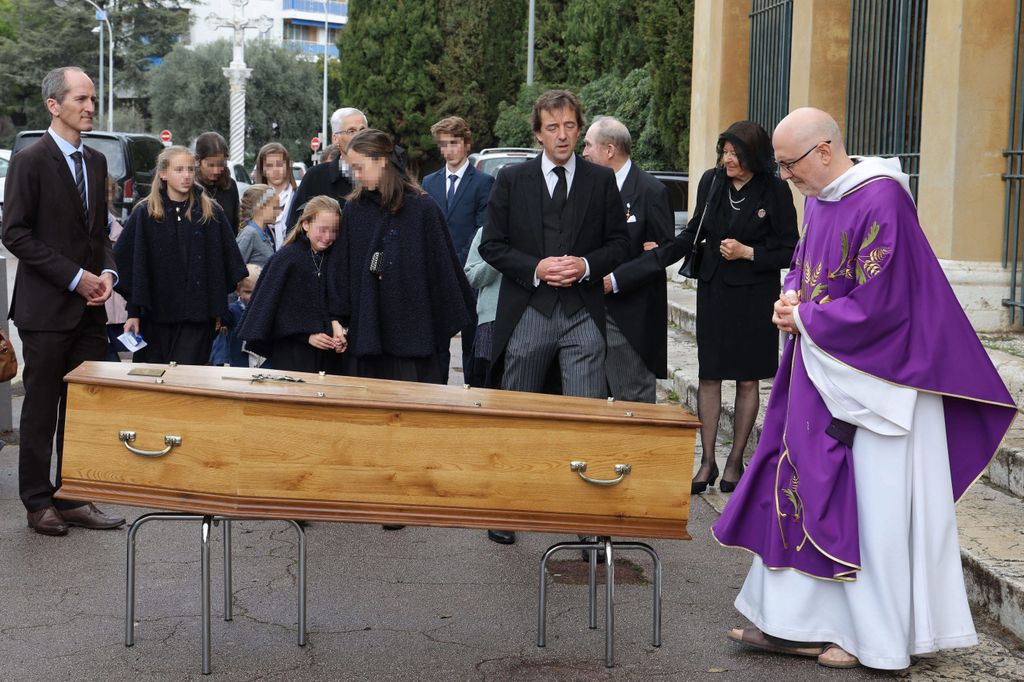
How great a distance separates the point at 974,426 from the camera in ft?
16.0

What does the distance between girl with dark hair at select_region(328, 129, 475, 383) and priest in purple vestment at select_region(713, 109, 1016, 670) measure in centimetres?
237

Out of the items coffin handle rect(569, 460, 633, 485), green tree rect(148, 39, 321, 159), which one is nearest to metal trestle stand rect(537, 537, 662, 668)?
coffin handle rect(569, 460, 633, 485)

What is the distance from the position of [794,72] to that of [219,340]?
6.61 metres

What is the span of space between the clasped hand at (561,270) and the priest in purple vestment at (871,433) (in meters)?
1.38

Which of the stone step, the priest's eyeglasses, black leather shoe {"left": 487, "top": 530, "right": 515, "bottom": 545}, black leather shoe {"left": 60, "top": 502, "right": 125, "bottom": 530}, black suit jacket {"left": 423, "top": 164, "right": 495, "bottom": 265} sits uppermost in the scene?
the priest's eyeglasses

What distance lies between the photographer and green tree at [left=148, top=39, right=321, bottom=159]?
69.1 metres

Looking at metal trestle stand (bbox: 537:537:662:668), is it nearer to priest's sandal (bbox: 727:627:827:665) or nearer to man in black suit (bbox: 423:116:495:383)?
priest's sandal (bbox: 727:627:827:665)

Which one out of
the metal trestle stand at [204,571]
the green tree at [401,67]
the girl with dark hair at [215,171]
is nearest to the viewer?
the metal trestle stand at [204,571]

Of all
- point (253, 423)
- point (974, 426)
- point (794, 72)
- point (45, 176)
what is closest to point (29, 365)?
point (45, 176)

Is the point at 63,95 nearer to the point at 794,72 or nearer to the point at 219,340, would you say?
the point at 219,340

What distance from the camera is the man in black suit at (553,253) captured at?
634 cm

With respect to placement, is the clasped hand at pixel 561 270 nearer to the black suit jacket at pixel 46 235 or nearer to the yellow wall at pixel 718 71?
the black suit jacket at pixel 46 235

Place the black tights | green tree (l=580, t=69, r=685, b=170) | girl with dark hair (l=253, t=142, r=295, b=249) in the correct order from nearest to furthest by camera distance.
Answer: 1. the black tights
2. girl with dark hair (l=253, t=142, r=295, b=249)
3. green tree (l=580, t=69, r=685, b=170)

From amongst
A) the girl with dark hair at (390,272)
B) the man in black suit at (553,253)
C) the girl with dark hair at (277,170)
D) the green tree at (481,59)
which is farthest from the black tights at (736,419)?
the green tree at (481,59)
